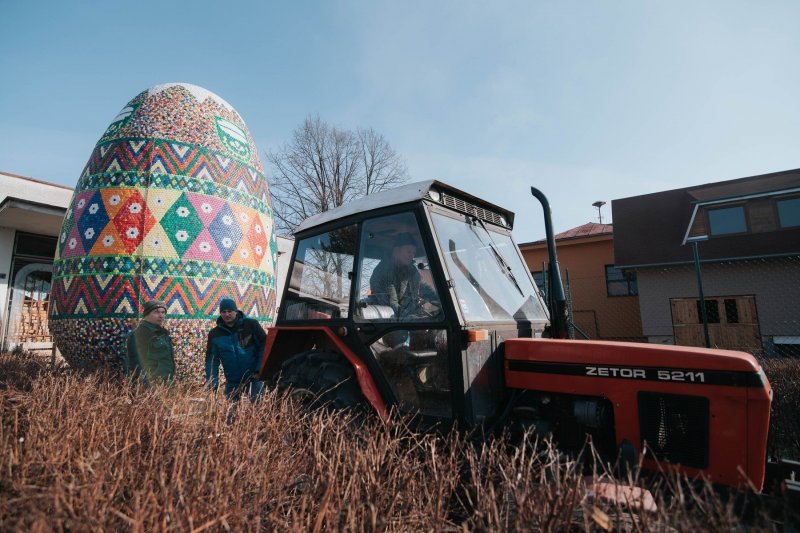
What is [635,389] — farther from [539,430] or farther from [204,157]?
[204,157]

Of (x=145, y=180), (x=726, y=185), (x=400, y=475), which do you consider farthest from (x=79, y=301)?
(x=726, y=185)

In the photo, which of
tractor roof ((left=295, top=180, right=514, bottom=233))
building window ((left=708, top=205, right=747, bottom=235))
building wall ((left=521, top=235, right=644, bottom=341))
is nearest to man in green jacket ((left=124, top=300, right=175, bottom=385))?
tractor roof ((left=295, top=180, right=514, bottom=233))

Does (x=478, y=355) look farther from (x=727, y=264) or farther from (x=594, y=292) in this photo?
(x=594, y=292)

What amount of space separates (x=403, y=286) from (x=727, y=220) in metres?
15.6

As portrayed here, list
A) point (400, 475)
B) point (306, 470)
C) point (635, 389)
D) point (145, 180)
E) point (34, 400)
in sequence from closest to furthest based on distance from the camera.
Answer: point (400, 475) → point (306, 470) → point (635, 389) → point (34, 400) → point (145, 180)

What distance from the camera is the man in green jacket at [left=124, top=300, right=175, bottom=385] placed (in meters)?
4.51

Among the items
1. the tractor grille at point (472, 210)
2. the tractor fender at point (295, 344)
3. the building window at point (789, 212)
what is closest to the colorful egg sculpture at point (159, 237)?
the tractor fender at point (295, 344)

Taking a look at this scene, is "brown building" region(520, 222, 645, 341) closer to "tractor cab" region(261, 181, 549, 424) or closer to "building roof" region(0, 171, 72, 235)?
"tractor cab" region(261, 181, 549, 424)

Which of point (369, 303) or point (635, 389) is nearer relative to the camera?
point (635, 389)

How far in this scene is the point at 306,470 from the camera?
2.00m

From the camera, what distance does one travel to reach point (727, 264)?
13.5m

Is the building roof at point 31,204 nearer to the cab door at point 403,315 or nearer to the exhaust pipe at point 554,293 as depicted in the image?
the cab door at point 403,315

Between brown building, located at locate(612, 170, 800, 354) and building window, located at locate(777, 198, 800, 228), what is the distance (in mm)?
23

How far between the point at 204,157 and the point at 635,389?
5.59m
